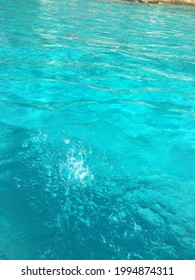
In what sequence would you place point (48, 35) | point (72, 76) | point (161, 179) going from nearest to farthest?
point (161, 179), point (72, 76), point (48, 35)

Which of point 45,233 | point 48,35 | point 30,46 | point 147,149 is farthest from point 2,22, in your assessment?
point 45,233

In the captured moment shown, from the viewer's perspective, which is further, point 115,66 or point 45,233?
point 115,66

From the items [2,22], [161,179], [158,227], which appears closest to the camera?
[158,227]

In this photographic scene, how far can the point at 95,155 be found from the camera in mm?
4848

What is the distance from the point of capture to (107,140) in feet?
17.5

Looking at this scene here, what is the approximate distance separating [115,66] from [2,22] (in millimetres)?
9101

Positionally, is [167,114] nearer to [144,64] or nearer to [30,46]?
[144,64]

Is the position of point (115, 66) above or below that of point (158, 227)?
above

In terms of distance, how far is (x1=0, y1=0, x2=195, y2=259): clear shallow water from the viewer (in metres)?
3.31

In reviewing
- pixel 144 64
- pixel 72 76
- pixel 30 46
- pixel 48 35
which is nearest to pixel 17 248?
pixel 72 76

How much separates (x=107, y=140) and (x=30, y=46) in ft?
24.5

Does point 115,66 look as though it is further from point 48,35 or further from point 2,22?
point 2,22

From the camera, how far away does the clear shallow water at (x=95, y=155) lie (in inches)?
130

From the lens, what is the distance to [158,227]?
11.5 feet
